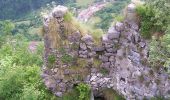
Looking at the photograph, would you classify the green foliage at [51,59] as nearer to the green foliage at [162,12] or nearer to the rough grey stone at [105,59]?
the rough grey stone at [105,59]

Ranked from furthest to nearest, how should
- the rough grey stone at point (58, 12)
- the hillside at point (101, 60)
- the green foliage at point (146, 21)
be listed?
the rough grey stone at point (58, 12), the green foliage at point (146, 21), the hillside at point (101, 60)

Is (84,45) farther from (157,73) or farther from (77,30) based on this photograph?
(157,73)

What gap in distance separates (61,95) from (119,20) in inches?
228

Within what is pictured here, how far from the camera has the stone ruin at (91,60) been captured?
810 inches

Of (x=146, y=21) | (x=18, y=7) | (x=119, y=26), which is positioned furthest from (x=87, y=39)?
(x=18, y=7)

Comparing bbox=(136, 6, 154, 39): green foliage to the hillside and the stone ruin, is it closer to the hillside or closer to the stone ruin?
the hillside

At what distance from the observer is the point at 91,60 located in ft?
72.2

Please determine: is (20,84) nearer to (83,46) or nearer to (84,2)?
(83,46)

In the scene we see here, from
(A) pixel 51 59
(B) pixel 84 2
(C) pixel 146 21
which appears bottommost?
(B) pixel 84 2

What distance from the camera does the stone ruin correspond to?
67.5 feet

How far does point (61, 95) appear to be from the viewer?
22.2 meters

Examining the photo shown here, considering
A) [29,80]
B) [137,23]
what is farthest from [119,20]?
[29,80]

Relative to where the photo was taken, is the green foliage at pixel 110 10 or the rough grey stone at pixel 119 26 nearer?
the rough grey stone at pixel 119 26

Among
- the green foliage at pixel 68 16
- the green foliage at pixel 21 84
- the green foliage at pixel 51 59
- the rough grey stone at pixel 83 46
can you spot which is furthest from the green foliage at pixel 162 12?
the green foliage at pixel 21 84
